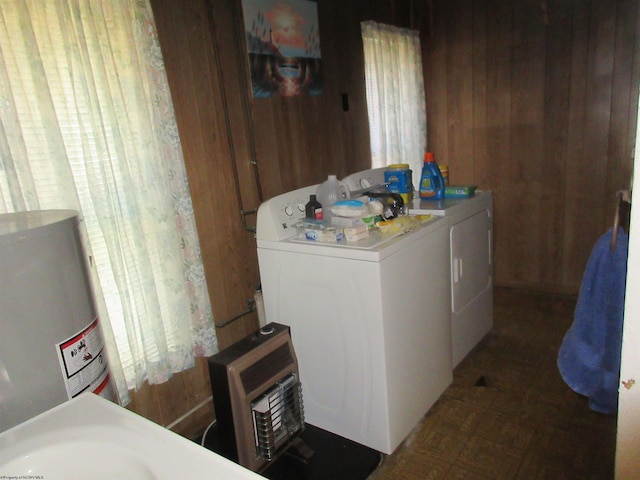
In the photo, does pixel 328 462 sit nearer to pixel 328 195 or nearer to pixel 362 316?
pixel 362 316

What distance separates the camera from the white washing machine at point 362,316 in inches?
67.9

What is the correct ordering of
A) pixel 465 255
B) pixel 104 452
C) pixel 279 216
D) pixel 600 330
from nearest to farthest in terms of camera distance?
pixel 104 452 < pixel 600 330 < pixel 279 216 < pixel 465 255

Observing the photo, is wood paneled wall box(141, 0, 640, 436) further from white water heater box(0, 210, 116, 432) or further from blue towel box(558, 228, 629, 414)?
blue towel box(558, 228, 629, 414)

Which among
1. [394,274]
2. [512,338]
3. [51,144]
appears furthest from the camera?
[512,338]

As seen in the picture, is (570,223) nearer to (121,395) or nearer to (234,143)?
(234,143)

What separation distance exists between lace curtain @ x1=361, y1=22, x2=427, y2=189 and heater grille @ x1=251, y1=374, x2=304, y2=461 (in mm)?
1875

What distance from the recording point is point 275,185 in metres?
2.47

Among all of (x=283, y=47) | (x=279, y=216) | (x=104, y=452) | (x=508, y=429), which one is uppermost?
(x=283, y=47)

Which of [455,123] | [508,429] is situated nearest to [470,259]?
[508,429]

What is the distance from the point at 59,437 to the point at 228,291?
1.39 meters

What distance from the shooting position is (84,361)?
1116 millimetres

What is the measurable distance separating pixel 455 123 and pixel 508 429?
2.30 meters

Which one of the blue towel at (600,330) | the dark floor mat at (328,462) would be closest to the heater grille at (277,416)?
the dark floor mat at (328,462)

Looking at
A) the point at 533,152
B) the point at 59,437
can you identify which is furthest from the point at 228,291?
the point at 533,152
